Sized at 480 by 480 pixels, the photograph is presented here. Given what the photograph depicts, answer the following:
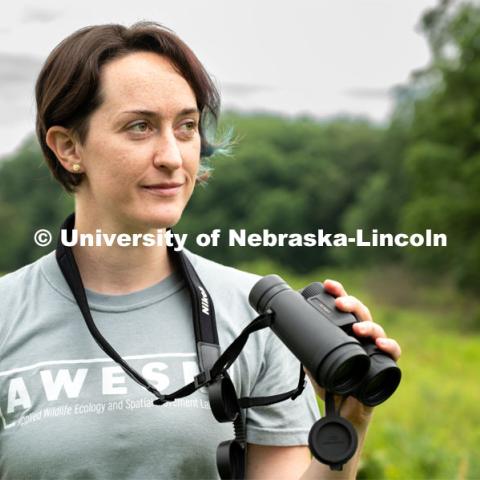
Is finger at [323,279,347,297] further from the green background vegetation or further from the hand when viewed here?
the green background vegetation

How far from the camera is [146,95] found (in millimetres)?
2475

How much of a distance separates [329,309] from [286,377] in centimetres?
46

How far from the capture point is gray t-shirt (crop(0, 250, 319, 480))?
2.39m

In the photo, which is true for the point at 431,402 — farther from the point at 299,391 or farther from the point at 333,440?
the point at 333,440

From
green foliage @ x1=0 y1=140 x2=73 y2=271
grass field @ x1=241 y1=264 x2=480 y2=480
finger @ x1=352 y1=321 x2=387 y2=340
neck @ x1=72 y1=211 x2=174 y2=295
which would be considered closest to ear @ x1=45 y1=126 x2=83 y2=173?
neck @ x1=72 y1=211 x2=174 y2=295

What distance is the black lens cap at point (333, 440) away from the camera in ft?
6.66

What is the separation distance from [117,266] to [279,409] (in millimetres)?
564

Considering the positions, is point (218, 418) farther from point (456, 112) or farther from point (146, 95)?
point (456, 112)

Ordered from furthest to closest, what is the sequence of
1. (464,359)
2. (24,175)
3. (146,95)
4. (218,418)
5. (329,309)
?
(24,175), (464,359), (146,95), (218,418), (329,309)

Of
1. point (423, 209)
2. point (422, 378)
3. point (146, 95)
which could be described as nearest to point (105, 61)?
point (146, 95)

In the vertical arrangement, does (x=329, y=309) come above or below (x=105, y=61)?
below

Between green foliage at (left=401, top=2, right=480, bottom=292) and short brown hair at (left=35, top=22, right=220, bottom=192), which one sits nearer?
short brown hair at (left=35, top=22, right=220, bottom=192)

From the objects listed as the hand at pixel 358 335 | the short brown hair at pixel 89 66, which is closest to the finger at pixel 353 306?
the hand at pixel 358 335

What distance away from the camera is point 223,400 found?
2305 mm
